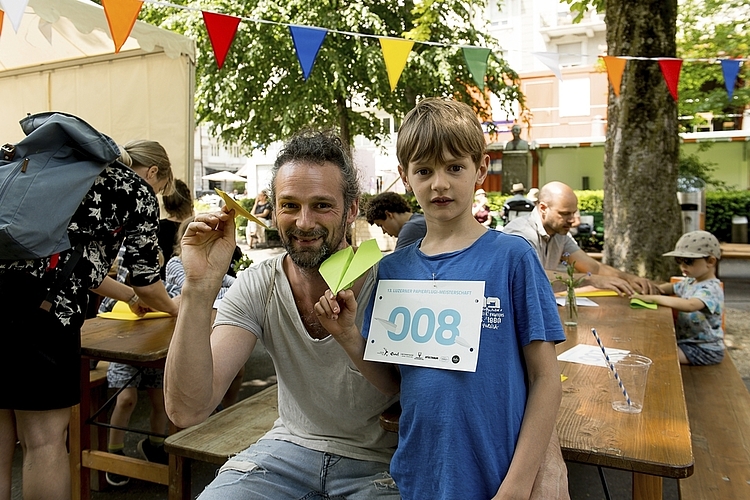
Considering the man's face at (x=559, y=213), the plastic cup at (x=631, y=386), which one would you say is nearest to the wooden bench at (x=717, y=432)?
the plastic cup at (x=631, y=386)

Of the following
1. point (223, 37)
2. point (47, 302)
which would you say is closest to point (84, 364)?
point (47, 302)

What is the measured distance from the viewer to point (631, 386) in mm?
1882

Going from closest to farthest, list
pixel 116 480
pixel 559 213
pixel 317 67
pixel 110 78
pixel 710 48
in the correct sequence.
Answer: pixel 116 480
pixel 559 213
pixel 110 78
pixel 710 48
pixel 317 67

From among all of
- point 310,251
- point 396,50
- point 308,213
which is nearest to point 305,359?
point 310,251

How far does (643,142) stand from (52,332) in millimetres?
5209

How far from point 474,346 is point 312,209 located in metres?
0.62

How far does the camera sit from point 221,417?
2.51 meters

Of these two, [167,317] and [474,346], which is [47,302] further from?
[474,346]

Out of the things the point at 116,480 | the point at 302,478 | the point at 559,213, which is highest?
the point at 559,213

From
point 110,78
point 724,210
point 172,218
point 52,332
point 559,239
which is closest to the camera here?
point 52,332

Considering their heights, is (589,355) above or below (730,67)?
below

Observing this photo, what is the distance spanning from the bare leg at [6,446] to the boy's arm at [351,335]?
1.50 meters

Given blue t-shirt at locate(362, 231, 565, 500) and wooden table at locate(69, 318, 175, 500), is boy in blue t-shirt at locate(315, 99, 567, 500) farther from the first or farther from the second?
wooden table at locate(69, 318, 175, 500)

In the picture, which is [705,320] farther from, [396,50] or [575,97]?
[575,97]
